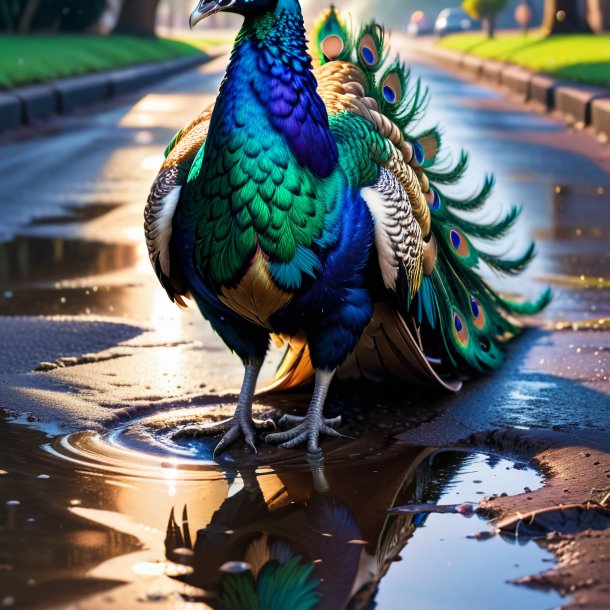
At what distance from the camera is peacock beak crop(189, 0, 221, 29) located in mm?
3883

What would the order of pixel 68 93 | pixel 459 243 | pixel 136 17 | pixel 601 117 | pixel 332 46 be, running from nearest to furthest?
pixel 332 46, pixel 459 243, pixel 601 117, pixel 68 93, pixel 136 17

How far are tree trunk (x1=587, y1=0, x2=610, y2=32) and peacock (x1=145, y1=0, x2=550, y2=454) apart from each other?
2395 cm

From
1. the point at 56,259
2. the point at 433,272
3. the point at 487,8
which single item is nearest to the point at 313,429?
the point at 433,272

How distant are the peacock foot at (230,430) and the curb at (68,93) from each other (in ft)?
35.8

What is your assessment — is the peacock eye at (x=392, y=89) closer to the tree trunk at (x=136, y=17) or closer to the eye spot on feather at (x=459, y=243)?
the eye spot on feather at (x=459, y=243)

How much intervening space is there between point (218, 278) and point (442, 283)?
51.4 inches

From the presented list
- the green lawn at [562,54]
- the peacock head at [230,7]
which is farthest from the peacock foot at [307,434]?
the green lawn at [562,54]

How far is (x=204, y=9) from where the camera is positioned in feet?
12.8

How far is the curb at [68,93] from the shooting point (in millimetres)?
15289

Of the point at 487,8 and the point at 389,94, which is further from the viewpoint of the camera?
the point at 487,8

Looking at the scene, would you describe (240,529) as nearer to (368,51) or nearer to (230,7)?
(230,7)

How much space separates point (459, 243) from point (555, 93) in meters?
13.3

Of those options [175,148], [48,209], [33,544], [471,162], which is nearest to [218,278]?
[175,148]

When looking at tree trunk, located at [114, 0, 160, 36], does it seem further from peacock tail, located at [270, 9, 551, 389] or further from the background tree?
peacock tail, located at [270, 9, 551, 389]
